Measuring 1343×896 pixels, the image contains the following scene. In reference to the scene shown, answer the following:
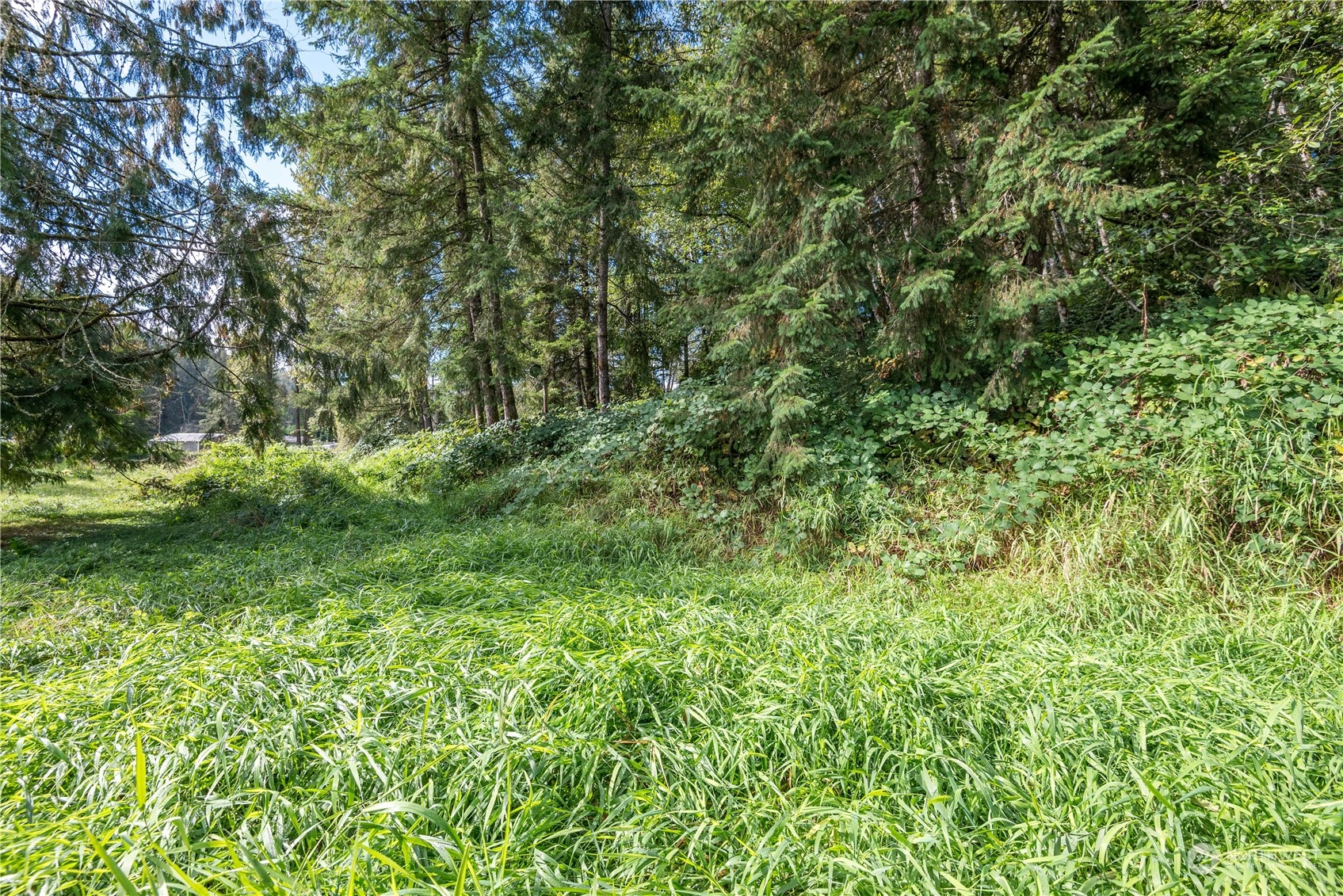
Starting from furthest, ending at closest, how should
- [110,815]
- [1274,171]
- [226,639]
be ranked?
[1274,171]
[226,639]
[110,815]

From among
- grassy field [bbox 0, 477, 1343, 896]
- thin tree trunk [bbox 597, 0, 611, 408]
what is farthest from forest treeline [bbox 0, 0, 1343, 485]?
grassy field [bbox 0, 477, 1343, 896]

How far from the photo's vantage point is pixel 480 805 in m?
1.48

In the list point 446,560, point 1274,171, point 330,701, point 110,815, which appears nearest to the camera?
point 110,815

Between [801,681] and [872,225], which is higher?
[872,225]

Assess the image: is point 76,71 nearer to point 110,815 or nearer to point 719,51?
point 719,51

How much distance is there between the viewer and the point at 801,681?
2033 millimetres

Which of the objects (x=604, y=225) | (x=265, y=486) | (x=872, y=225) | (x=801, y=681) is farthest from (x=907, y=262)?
(x=265, y=486)

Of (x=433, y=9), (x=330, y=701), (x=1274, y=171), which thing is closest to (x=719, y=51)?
(x=1274, y=171)

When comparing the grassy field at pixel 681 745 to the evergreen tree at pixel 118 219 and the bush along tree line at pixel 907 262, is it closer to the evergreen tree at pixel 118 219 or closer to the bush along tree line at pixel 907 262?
the bush along tree line at pixel 907 262

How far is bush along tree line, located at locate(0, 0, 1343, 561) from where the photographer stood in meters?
3.40

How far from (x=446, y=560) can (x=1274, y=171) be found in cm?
687

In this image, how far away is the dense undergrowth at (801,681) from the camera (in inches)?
53.1

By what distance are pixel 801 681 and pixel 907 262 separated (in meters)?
3.82

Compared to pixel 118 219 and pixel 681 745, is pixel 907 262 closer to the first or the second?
pixel 681 745
